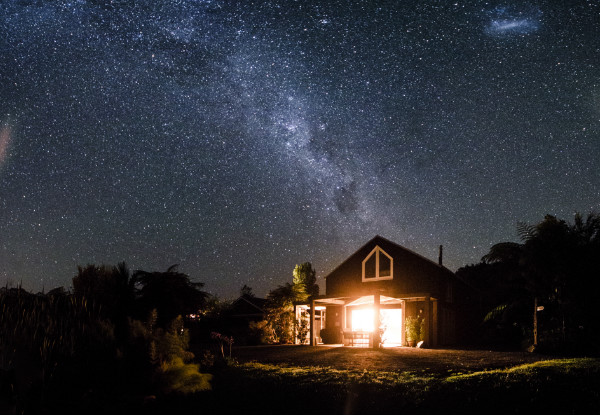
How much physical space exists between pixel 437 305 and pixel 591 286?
693 centimetres

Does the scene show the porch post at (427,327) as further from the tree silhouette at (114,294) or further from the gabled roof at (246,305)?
the gabled roof at (246,305)

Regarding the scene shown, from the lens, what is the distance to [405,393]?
8141 mm

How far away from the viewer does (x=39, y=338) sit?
848 centimetres

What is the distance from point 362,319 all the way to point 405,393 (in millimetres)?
19965

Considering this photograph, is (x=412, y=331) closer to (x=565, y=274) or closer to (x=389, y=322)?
(x=389, y=322)

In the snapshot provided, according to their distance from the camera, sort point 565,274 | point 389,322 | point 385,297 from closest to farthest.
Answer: point 565,274 < point 385,297 < point 389,322

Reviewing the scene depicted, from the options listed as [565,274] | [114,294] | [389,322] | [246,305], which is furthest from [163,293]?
[246,305]

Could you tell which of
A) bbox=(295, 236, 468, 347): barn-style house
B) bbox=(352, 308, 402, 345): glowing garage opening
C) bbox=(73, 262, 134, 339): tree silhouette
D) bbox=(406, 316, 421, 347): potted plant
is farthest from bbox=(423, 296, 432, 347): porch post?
bbox=(73, 262, 134, 339): tree silhouette

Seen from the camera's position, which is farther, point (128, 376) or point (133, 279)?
point (133, 279)

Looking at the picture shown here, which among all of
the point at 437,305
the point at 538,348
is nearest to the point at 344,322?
the point at 437,305

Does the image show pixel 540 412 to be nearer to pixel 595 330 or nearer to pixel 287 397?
pixel 287 397

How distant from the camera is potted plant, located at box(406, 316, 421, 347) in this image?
2270cm

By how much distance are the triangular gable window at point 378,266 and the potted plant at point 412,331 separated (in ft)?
13.2

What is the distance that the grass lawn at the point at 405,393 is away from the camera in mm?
7453
